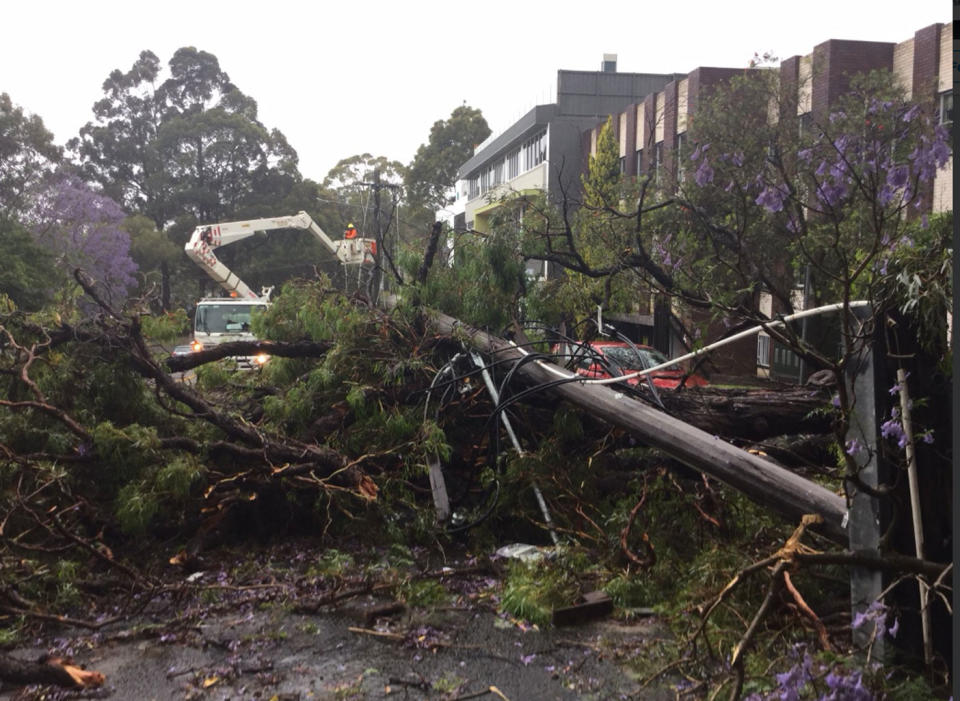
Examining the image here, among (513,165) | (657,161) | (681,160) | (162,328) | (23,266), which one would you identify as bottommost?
(162,328)

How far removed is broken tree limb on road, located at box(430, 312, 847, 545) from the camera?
11.9ft

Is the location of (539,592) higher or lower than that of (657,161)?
lower

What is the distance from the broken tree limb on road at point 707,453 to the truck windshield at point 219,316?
49.7 ft

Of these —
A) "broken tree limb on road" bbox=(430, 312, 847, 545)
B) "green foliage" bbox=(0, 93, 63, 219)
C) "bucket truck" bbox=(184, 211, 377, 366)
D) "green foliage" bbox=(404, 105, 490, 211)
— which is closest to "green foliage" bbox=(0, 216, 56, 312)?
"green foliage" bbox=(0, 93, 63, 219)

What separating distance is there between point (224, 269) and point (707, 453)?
20.9m

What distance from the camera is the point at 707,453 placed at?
4.23 m

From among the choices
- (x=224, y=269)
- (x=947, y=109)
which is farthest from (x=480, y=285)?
(x=224, y=269)

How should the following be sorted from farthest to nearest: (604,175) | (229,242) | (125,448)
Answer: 1. (604,175)
2. (229,242)
3. (125,448)

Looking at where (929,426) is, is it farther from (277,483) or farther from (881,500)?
(277,483)

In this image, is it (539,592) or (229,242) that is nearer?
(539,592)

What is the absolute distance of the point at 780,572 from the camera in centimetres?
257

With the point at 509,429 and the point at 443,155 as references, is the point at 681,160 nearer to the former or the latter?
the point at 509,429

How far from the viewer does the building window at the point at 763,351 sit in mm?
21655

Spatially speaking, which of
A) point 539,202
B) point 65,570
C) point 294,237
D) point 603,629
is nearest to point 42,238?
point 294,237
